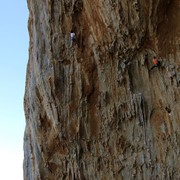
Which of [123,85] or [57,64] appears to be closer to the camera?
[123,85]

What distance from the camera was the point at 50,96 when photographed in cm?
1430

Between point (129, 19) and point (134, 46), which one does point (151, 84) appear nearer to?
point (134, 46)

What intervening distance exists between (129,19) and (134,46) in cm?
98

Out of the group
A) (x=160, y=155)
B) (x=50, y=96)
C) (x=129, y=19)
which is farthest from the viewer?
(x=50, y=96)

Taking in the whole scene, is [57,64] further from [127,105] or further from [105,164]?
[105,164]

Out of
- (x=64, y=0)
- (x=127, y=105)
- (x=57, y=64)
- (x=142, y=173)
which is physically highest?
(x=64, y=0)

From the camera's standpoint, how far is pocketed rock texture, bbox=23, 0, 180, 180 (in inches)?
492

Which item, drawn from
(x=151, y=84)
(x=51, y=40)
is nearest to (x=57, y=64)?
(x=51, y=40)

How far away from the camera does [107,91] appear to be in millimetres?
13484

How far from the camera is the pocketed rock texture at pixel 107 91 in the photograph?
12.5 metres

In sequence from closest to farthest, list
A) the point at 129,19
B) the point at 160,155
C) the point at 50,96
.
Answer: the point at 160,155
the point at 129,19
the point at 50,96

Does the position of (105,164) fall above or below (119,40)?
below

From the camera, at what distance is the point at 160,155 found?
12219 mm

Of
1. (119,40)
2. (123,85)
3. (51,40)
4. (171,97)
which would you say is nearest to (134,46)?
(119,40)
